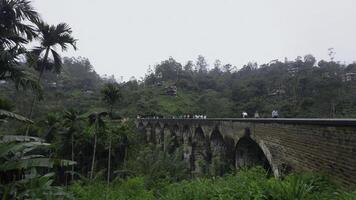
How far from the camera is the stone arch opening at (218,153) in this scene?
17.4 metres

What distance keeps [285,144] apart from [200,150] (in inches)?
553

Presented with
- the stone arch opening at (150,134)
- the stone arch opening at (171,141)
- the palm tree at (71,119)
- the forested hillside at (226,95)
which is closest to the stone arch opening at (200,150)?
the stone arch opening at (171,141)

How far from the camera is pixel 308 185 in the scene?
6465 mm

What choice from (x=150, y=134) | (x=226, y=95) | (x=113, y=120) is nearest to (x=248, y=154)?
(x=150, y=134)

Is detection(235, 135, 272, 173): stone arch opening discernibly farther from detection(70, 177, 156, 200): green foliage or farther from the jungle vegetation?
detection(70, 177, 156, 200): green foliage

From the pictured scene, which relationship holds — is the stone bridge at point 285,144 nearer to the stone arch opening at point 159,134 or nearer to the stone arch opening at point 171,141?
the stone arch opening at point 171,141

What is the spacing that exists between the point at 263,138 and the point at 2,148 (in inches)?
312

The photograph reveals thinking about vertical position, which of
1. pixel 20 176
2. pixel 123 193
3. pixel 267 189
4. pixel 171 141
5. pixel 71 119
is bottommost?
pixel 123 193

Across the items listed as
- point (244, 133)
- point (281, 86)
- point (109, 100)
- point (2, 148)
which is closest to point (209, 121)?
point (244, 133)

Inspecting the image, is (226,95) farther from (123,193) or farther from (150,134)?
(123,193)

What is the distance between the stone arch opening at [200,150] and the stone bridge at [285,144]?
7 cm

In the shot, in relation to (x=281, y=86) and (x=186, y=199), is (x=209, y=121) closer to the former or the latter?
(x=186, y=199)

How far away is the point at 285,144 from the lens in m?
9.01

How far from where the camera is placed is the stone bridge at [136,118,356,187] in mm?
6227
